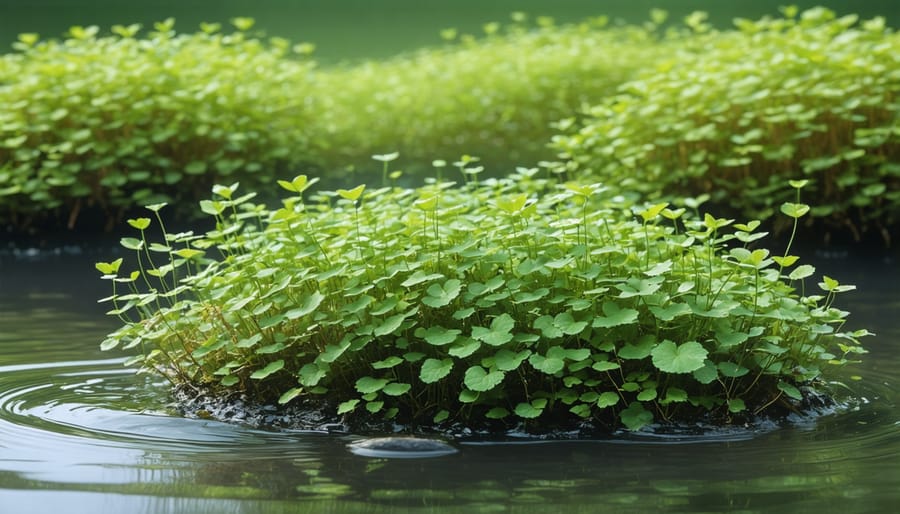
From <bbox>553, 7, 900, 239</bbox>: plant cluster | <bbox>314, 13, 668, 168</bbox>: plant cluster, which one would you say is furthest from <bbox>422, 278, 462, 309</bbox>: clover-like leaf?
<bbox>314, 13, 668, 168</bbox>: plant cluster

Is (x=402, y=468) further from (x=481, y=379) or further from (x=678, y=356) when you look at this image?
(x=678, y=356)

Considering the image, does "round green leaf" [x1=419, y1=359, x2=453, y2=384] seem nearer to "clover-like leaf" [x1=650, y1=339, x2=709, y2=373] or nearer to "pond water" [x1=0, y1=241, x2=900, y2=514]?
"pond water" [x1=0, y1=241, x2=900, y2=514]

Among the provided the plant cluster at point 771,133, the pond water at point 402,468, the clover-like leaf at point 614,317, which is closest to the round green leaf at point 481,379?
the pond water at point 402,468

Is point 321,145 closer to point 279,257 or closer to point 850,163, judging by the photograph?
point 850,163

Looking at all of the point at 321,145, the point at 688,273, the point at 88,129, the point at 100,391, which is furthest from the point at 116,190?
the point at 688,273

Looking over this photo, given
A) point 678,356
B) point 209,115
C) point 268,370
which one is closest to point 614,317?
point 678,356
